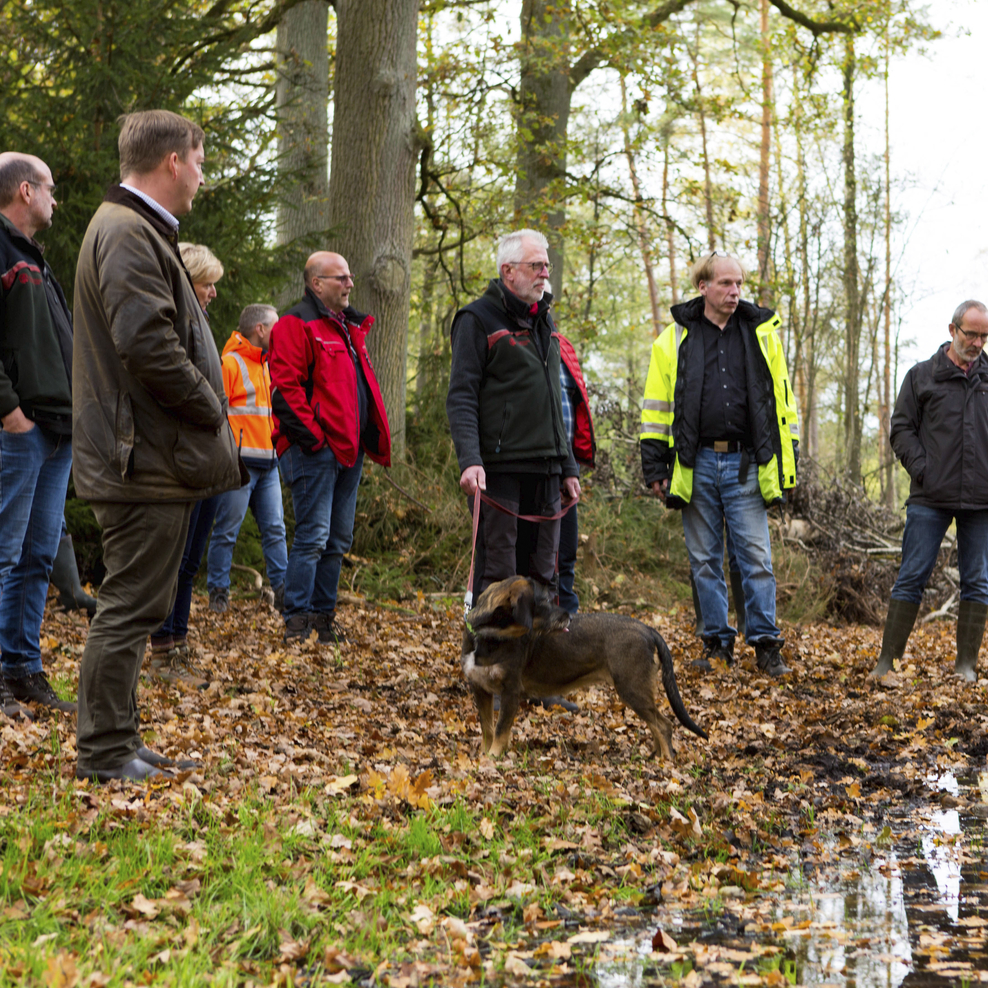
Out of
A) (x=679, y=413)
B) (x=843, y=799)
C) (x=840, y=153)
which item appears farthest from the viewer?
(x=840, y=153)

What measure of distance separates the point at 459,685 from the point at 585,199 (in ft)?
35.2

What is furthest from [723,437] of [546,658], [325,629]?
[325,629]

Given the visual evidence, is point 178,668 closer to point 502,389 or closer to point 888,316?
point 502,389

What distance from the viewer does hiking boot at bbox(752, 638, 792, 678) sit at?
723 cm

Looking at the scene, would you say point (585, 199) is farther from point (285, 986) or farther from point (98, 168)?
point (285, 986)

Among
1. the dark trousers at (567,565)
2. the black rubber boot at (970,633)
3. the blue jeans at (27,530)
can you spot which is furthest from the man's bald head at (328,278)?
the black rubber boot at (970,633)

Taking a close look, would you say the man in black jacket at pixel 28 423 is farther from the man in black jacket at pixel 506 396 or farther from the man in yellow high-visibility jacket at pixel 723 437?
the man in yellow high-visibility jacket at pixel 723 437

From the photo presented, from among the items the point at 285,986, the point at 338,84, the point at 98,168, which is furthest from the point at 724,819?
the point at 338,84

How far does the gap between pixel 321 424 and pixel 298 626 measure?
5.16ft

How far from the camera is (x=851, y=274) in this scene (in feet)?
59.2

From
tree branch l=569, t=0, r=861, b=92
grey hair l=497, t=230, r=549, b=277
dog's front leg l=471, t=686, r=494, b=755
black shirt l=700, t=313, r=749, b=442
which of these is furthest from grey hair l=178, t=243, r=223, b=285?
tree branch l=569, t=0, r=861, b=92

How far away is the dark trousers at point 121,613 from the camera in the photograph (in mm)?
4020

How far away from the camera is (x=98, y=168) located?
918 centimetres

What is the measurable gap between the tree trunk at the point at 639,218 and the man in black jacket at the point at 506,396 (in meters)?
10.0
